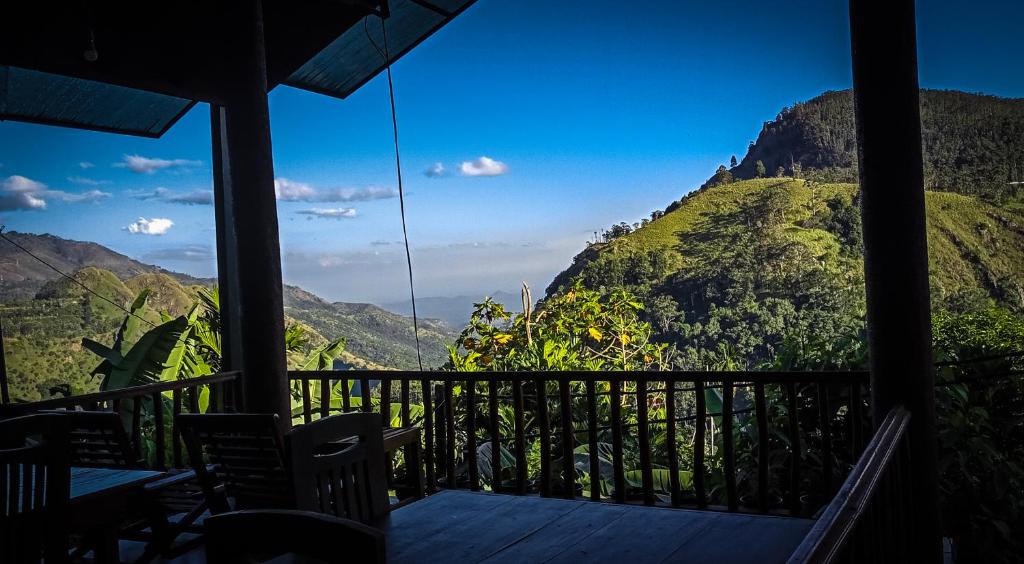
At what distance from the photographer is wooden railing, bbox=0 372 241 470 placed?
3.82m

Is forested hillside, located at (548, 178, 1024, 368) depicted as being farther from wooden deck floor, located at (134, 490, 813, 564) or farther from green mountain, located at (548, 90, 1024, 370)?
wooden deck floor, located at (134, 490, 813, 564)

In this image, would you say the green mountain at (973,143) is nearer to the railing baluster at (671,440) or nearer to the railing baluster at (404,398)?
the railing baluster at (671,440)

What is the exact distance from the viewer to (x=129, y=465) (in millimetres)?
2734

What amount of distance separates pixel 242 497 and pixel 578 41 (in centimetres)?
1259

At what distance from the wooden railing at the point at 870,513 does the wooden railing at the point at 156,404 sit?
2997 millimetres

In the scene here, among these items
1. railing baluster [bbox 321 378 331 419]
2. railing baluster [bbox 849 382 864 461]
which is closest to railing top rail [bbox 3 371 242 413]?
railing baluster [bbox 321 378 331 419]

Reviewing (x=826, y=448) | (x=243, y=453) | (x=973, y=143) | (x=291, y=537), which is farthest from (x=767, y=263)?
(x=291, y=537)

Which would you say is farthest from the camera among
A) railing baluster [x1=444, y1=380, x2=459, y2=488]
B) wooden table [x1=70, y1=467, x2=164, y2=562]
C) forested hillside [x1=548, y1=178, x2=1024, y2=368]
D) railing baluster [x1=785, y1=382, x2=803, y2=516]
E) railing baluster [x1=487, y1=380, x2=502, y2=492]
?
forested hillside [x1=548, y1=178, x2=1024, y2=368]

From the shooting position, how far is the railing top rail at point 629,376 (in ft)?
11.0

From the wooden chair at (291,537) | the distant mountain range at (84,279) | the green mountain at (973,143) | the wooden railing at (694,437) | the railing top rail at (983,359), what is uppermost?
the green mountain at (973,143)

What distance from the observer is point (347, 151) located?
1541 centimetres

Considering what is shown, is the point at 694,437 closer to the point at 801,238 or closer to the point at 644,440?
the point at 644,440

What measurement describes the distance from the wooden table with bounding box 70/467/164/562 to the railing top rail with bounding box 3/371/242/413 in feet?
4.00

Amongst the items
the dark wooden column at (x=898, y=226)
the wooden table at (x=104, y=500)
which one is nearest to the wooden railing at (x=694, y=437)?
the dark wooden column at (x=898, y=226)
